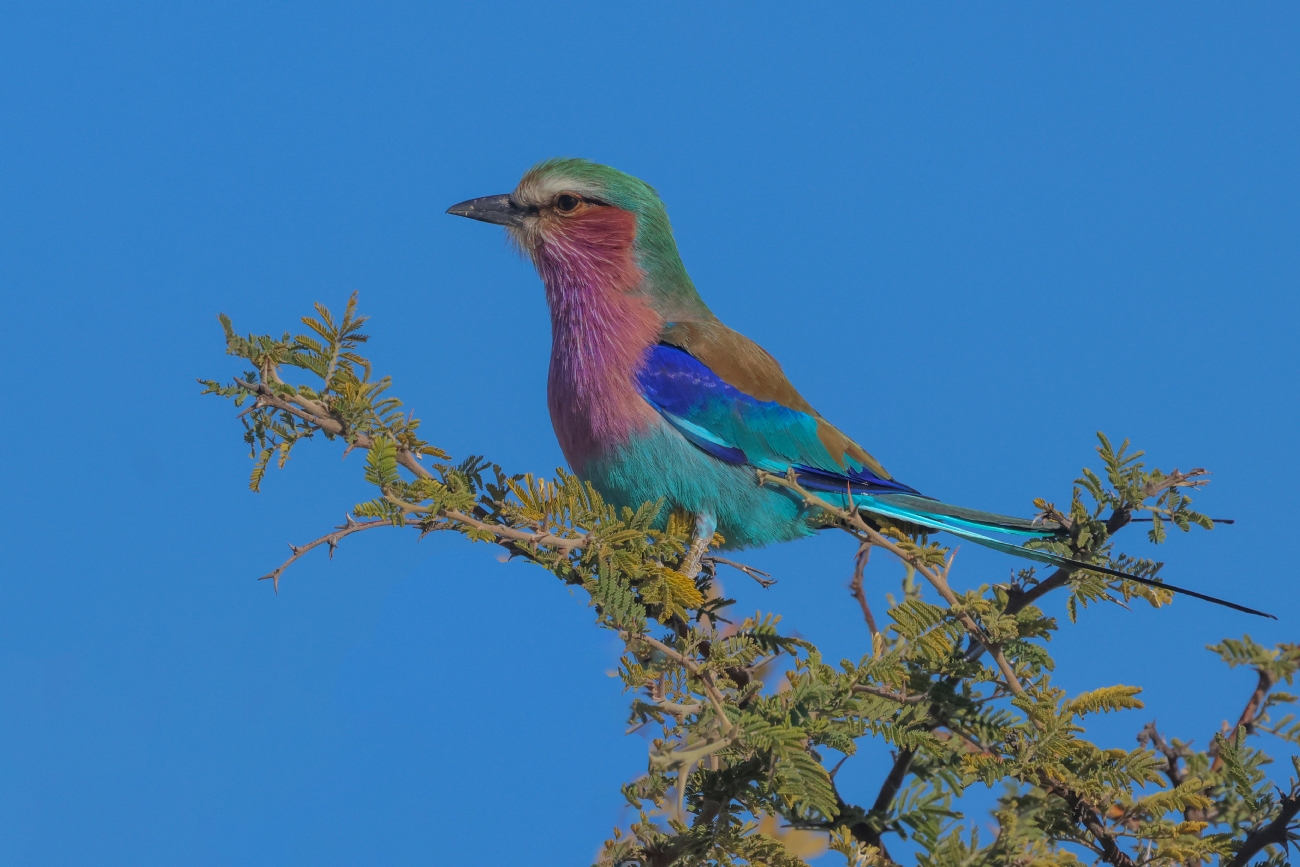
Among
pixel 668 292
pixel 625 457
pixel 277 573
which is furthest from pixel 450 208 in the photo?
pixel 277 573

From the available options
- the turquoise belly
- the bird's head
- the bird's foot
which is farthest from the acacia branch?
the bird's head

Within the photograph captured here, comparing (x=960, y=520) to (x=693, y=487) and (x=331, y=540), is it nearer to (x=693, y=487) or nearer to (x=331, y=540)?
(x=693, y=487)

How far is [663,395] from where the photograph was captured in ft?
14.9

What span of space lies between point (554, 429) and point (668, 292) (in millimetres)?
843

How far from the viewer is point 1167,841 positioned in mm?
2729

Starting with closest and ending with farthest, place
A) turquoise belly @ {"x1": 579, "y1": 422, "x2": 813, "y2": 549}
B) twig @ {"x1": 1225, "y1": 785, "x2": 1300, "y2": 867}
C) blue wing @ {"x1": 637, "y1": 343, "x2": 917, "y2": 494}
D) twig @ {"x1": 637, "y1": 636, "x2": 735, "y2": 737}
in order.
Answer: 1. twig @ {"x1": 1225, "y1": 785, "x2": 1300, "y2": 867}
2. twig @ {"x1": 637, "y1": 636, "x2": 735, "y2": 737}
3. turquoise belly @ {"x1": 579, "y1": 422, "x2": 813, "y2": 549}
4. blue wing @ {"x1": 637, "y1": 343, "x2": 917, "y2": 494}

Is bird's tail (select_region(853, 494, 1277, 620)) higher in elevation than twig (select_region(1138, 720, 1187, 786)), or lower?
higher

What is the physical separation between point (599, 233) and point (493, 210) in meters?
0.55

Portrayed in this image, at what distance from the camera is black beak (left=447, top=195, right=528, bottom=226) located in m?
5.25

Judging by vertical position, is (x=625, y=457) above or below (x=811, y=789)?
above

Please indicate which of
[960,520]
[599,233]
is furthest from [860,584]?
[599,233]

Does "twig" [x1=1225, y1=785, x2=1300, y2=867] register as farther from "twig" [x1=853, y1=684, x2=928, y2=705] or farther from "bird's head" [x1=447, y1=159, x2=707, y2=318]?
"bird's head" [x1=447, y1=159, x2=707, y2=318]

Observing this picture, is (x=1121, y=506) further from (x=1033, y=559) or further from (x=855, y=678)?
(x=1033, y=559)

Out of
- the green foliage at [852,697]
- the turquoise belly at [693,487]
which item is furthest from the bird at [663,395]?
the green foliage at [852,697]
